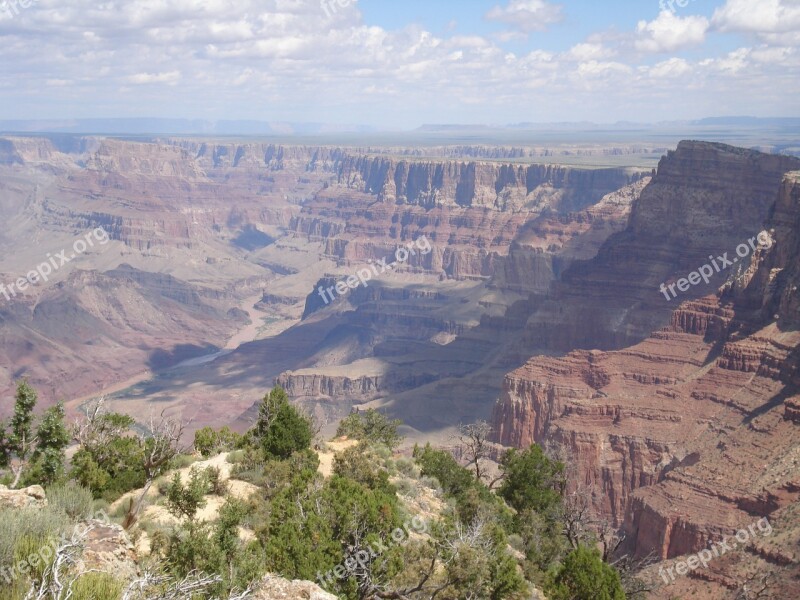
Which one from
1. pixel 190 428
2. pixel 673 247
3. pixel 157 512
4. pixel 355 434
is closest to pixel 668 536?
pixel 355 434

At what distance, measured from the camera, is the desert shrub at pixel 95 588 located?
13977 mm

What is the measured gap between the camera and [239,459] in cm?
3238

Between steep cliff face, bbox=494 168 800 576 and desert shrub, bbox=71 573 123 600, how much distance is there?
130ft

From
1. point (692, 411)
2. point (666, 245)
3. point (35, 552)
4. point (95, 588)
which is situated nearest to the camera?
point (95, 588)

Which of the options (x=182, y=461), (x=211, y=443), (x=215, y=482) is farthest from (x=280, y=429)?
(x=211, y=443)

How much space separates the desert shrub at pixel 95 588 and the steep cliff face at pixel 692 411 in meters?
39.5

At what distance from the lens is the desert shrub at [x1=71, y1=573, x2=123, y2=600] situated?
14.0 m

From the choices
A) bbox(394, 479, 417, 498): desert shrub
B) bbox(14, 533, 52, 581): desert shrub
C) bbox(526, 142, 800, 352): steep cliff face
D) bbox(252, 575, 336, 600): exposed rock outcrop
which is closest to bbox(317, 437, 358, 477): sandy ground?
bbox(394, 479, 417, 498): desert shrub

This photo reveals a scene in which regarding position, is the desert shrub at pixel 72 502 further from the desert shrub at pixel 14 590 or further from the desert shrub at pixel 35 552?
the desert shrub at pixel 14 590

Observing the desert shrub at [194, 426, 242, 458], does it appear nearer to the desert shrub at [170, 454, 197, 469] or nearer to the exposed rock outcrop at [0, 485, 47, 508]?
the desert shrub at [170, 454, 197, 469]

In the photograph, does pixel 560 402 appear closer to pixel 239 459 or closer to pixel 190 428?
pixel 239 459

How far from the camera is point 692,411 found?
6838 centimetres

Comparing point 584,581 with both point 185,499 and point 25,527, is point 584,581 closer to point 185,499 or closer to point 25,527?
point 185,499

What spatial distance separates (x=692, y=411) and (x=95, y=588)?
6080 centimetres
